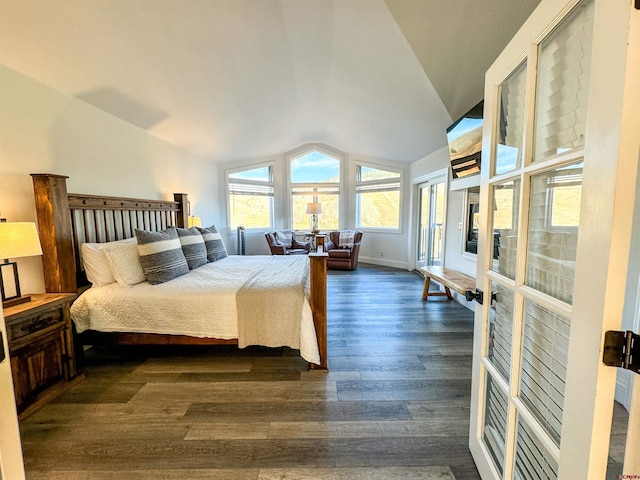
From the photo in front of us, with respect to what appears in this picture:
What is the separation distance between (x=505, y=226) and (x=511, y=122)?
1.43 ft

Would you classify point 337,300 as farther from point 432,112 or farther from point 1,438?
point 1,438

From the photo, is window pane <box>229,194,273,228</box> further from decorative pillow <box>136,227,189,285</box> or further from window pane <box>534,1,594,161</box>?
window pane <box>534,1,594,161</box>

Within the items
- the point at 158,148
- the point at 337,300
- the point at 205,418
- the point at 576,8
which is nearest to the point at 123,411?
the point at 205,418

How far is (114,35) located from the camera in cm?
216

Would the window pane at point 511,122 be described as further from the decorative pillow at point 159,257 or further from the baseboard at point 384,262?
the baseboard at point 384,262

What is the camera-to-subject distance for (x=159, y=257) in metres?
2.55

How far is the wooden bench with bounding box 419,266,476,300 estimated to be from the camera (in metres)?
2.96

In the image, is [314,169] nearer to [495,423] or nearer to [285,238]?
[285,238]

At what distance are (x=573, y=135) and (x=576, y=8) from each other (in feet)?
1.21

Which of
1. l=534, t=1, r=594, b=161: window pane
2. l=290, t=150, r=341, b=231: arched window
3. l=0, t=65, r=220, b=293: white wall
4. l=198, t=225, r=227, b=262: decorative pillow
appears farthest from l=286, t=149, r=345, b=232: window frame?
l=534, t=1, r=594, b=161: window pane

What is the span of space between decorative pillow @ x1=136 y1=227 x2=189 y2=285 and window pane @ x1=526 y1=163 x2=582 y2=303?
2665 millimetres

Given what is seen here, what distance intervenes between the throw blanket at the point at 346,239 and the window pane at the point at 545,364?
4.86 m

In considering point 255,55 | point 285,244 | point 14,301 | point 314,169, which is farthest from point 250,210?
point 14,301

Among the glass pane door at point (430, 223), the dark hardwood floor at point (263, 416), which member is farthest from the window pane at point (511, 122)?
the glass pane door at point (430, 223)
